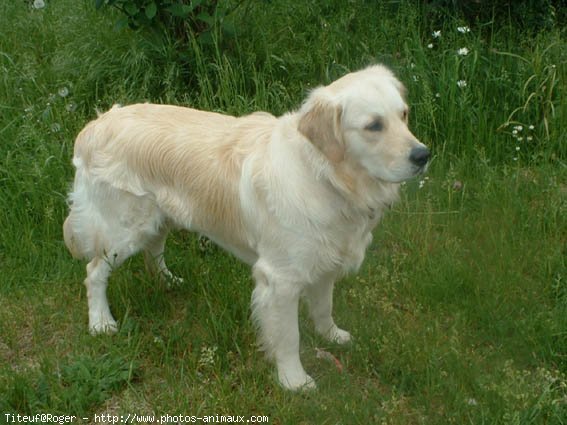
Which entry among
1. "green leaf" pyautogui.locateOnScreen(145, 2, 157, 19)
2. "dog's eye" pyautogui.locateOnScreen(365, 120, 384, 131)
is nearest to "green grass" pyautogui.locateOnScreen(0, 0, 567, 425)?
"green leaf" pyautogui.locateOnScreen(145, 2, 157, 19)

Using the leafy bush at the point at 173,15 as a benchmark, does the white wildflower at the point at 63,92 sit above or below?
below

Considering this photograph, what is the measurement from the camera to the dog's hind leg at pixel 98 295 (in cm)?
381

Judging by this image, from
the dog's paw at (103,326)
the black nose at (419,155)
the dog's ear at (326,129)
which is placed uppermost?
the dog's ear at (326,129)

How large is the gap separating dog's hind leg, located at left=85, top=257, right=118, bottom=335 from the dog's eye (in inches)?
60.3

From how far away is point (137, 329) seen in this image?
3.76 m

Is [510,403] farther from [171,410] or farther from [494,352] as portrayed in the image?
[171,410]

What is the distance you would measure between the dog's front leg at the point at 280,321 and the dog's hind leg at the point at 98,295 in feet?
2.73

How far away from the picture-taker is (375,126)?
301cm

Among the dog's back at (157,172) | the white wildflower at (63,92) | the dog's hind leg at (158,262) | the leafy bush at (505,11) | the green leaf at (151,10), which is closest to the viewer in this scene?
the dog's back at (157,172)

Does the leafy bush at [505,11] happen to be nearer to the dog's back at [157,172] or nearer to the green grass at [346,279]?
the green grass at [346,279]

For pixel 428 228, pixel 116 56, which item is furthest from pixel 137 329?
pixel 116 56

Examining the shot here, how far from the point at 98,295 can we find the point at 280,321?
1.03 metres

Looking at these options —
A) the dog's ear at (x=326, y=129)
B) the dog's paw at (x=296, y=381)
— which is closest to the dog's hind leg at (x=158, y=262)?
the dog's paw at (x=296, y=381)

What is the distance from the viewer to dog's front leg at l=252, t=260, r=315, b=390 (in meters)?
3.30
